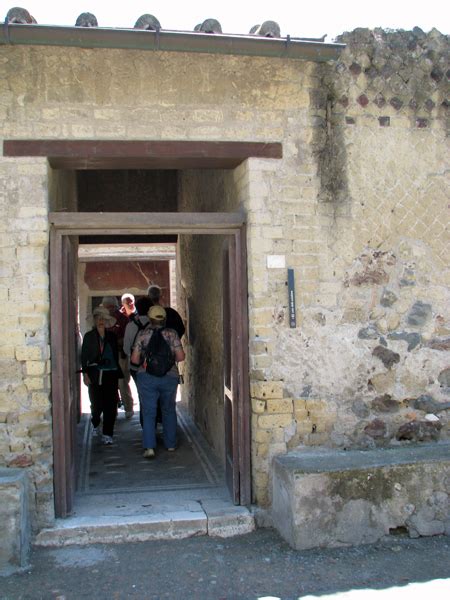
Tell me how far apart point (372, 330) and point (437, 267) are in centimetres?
73

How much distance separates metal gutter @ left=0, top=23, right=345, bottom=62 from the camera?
4.29 metres

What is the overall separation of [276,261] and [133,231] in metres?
1.09

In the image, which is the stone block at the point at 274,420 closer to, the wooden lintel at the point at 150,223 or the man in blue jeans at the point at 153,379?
the wooden lintel at the point at 150,223

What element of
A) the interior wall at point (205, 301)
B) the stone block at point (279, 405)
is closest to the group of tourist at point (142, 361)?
the interior wall at point (205, 301)

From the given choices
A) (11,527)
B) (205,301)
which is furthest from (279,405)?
(205,301)

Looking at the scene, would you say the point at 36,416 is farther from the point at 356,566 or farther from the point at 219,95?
the point at 219,95

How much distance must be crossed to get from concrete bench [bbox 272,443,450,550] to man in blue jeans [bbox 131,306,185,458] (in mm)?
1932

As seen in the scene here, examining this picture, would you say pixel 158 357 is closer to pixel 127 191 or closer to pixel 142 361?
pixel 142 361

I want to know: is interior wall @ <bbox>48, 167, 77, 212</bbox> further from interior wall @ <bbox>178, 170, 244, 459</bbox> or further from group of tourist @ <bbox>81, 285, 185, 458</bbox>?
interior wall @ <bbox>178, 170, 244, 459</bbox>

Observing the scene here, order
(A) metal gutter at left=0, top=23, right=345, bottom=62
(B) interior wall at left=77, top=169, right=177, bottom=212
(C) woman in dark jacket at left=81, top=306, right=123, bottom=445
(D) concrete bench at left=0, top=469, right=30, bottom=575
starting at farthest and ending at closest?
1. (B) interior wall at left=77, top=169, right=177, bottom=212
2. (C) woman in dark jacket at left=81, top=306, right=123, bottom=445
3. (A) metal gutter at left=0, top=23, right=345, bottom=62
4. (D) concrete bench at left=0, top=469, right=30, bottom=575

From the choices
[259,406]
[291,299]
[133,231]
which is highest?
[133,231]

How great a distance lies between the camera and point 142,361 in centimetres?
643

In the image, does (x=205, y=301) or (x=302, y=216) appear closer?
(x=302, y=216)

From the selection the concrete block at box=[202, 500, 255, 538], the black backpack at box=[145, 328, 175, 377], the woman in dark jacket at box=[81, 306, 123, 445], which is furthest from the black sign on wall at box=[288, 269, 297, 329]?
the woman in dark jacket at box=[81, 306, 123, 445]
